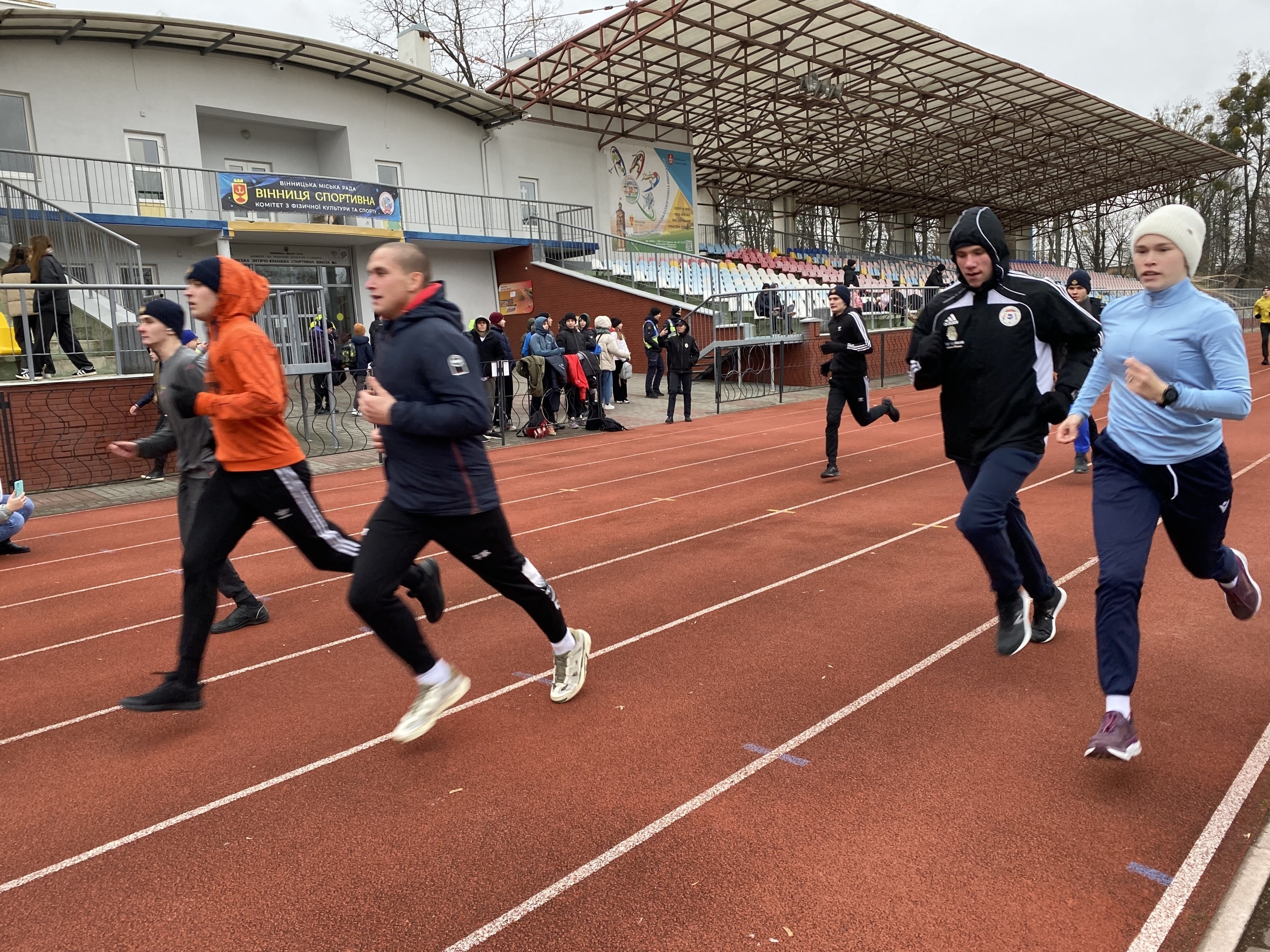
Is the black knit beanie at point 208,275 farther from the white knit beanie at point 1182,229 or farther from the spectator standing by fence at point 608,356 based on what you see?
the spectator standing by fence at point 608,356

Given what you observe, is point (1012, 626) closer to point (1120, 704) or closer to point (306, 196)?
point (1120, 704)

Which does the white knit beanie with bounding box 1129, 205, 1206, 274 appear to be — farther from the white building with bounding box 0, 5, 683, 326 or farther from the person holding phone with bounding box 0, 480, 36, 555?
the white building with bounding box 0, 5, 683, 326

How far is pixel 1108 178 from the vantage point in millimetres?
52438

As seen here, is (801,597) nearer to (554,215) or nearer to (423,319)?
(423,319)

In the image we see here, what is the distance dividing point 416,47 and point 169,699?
28290mm

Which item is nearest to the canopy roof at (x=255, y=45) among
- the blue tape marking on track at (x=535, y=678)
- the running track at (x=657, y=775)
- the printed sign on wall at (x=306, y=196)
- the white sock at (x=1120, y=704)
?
the printed sign on wall at (x=306, y=196)

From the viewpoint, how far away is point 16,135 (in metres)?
19.7

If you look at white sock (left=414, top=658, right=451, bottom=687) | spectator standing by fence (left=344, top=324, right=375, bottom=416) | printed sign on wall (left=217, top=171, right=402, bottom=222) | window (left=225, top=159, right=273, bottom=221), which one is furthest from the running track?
window (left=225, top=159, right=273, bottom=221)

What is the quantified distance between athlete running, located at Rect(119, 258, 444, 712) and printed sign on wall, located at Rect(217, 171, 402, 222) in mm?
18049

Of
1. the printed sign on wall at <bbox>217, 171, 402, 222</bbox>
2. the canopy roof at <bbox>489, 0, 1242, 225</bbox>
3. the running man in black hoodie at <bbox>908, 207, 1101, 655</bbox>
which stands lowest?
the running man in black hoodie at <bbox>908, 207, 1101, 655</bbox>

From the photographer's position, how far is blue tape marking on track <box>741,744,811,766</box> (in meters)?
3.51

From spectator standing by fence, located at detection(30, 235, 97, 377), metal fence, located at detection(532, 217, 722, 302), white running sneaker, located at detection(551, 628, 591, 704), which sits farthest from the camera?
metal fence, located at detection(532, 217, 722, 302)

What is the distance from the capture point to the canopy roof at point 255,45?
1931 cm

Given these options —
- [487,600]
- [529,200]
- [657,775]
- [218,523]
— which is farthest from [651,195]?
[657,775]
